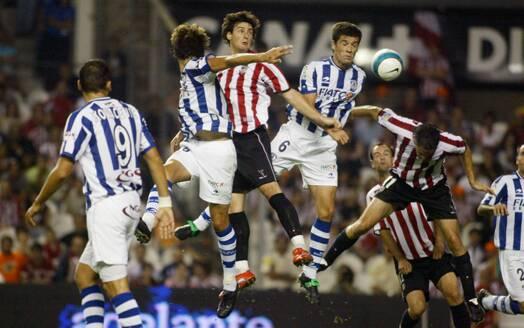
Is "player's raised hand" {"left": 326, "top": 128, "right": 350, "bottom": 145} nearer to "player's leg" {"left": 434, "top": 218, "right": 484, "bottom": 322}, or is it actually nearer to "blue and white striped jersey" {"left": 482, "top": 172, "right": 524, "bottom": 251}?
"player's leg" {"left": 434, "top": 218, "right": 484, "bottom": 322}

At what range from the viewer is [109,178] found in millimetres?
10258

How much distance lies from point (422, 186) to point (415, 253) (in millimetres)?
868

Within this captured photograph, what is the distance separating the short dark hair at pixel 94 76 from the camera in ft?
34.0

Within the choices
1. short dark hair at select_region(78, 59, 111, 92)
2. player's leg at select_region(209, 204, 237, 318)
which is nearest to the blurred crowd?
player's leg at select_region(209, 204, 237, 318)

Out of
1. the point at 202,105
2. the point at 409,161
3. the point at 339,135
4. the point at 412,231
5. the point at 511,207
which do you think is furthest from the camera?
the point at 412,231

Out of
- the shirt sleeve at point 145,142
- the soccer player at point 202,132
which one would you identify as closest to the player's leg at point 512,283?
the soccer player at point 202,132

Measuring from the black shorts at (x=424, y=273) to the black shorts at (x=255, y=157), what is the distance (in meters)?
1.94

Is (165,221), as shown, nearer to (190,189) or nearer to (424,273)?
(424,273)

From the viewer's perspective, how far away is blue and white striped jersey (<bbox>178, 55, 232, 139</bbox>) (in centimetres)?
1162

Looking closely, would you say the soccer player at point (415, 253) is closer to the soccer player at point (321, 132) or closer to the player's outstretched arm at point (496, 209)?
the player's outstretched arm at point (496, 209)

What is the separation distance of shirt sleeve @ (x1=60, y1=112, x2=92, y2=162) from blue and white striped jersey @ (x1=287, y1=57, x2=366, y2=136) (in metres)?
2.66

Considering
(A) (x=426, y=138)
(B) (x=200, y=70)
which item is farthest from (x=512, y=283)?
(B) (x=200, y=70)

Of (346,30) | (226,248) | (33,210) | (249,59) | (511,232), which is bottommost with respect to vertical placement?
(511,232)

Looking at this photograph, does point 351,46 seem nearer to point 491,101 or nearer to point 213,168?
point 213,168
